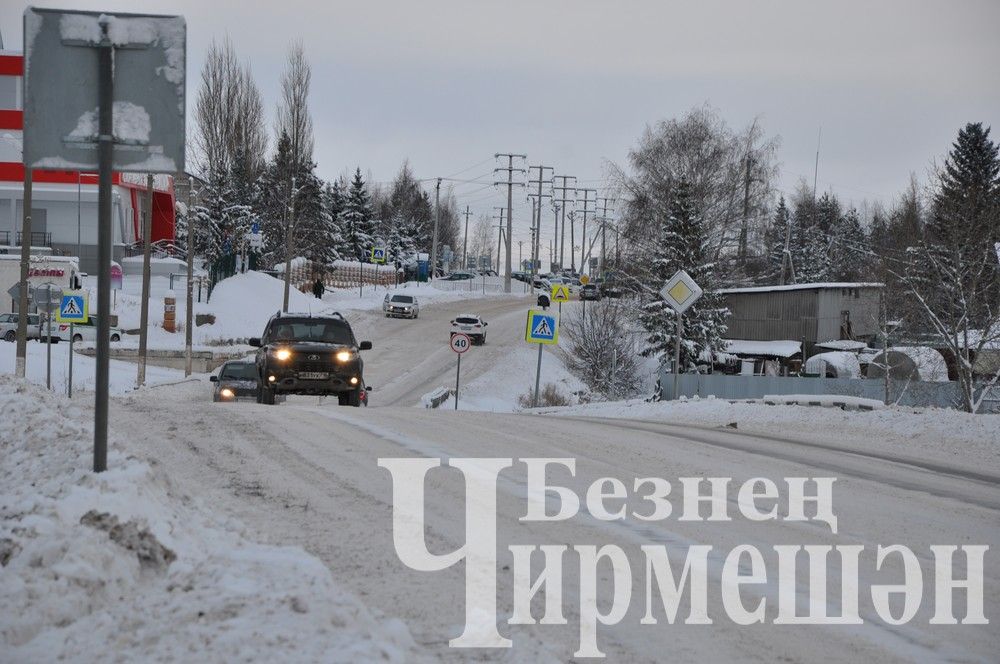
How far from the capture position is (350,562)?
21.6 ft

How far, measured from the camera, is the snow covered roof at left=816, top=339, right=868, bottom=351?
5095 cm

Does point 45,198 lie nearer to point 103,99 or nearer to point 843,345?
point 843,345

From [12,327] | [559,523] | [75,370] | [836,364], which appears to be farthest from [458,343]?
[12,327]

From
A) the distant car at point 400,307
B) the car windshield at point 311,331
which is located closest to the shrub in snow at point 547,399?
the car windshield at point 311,331

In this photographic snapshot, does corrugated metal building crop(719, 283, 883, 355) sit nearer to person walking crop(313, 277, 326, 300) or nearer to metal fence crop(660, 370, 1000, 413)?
metal fence crop(660, 370, 1000, 413)

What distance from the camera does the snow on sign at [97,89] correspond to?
6887mm

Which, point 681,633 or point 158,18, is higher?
point 158,18

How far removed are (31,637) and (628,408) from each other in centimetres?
2152

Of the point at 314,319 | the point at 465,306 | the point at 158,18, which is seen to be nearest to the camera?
the point at 158,18

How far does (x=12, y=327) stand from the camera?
5038cm

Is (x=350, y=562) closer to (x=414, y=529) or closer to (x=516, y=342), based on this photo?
(x=414, y=529)

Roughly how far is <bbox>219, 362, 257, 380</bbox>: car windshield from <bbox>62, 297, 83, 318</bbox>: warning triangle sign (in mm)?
5238

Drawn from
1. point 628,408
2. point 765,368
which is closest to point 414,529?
point 628,408

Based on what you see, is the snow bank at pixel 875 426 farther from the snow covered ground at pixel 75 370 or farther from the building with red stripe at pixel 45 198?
the building with red stripe at pixel 45 198
